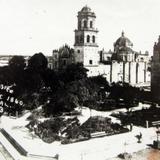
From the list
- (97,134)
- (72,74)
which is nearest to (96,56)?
(72,74)

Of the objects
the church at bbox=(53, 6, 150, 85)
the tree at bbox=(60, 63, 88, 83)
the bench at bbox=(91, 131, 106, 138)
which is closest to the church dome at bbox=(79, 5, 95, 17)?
the church at bbox=(53, 6, 150, 85)

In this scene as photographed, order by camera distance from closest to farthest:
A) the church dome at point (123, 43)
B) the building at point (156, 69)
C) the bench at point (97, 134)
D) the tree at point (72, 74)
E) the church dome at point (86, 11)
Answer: the bench at point (97, 134) < the tree at point (72, 74) < the building at point (156, 69) < the church dome at point (86, 11) < the church dome at point (123, 43)

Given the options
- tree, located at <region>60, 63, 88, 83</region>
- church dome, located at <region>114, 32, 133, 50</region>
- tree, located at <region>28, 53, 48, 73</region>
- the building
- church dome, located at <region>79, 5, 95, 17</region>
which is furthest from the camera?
church dome, located at <region>114, 32, 133, 50</region>

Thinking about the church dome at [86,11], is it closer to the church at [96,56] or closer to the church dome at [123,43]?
the church at [96,56]

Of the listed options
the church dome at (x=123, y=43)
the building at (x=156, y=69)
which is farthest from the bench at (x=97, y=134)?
the church dome at (x=123, y=43)

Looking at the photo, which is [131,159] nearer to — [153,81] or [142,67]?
[153,81]

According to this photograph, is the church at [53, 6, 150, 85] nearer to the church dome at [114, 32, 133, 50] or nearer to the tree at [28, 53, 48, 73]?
the church dome at [114, 32, 133, 50]

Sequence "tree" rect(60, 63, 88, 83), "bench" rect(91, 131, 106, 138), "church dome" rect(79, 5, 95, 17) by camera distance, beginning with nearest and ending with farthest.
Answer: "bench" rect(91, 131, 106, 138) < "tree" rect(60, 63, 88, 83) < "church dome" rect(79, 5, 95, 17)
